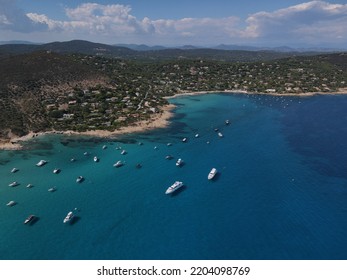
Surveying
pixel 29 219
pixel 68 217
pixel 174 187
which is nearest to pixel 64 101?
pixel 29 219

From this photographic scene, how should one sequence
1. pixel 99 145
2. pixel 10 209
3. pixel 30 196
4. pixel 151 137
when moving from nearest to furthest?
pixel 10 209
pixel 30 196
pixel 99 145
pixel 151 137

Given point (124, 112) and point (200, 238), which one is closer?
point (200, 238)

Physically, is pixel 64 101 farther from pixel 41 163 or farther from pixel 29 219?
pixel 29 219

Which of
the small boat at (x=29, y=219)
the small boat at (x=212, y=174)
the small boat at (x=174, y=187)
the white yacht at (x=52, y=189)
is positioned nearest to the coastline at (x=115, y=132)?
the white yacht at (x=52, y=189)

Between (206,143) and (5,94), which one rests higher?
(5,94)

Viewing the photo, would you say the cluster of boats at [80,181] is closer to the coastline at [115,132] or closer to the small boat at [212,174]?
the small boat at [212,174]

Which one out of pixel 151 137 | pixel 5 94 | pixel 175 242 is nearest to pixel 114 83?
pixel 5 94

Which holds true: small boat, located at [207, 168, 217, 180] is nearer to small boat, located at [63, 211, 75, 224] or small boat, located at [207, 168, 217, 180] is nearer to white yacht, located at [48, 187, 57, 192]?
small boat, located at [63, 211, 75, 224]

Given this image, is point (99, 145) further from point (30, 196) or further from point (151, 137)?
point (30, 196)
